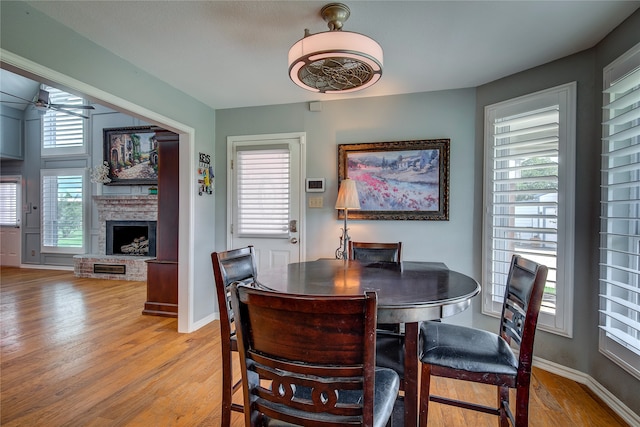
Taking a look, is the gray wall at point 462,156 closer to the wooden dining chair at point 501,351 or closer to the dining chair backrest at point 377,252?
the dining chair backrest at point 377,252

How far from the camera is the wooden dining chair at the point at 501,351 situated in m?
1.29

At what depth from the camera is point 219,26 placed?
2.04 m

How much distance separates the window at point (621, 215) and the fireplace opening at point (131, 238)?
6352 millimetres

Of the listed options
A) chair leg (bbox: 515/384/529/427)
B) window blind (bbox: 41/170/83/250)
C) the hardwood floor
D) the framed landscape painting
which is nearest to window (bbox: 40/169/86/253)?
window blind (bbox: 41/170/83/250)

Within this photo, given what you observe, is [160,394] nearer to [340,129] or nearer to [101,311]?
[101,311]

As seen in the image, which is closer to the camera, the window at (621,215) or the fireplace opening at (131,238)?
the window at (621,215)

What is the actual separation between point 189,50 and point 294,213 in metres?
1.82

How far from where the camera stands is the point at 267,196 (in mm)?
3572

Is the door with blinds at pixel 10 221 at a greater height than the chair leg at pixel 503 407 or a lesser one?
greater

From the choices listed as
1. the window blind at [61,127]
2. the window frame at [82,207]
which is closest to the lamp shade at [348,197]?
the window frame at [82,207]

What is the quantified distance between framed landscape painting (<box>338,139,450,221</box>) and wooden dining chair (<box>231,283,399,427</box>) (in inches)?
98.3

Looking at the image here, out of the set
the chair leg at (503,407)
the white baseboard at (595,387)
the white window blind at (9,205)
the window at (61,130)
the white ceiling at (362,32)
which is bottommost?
the white baseboard at (595,387)

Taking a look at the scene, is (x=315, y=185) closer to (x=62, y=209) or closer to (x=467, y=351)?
(x=467, y=351)

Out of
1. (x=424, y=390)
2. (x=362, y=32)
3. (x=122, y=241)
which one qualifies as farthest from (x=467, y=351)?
(x=122, y=241)
